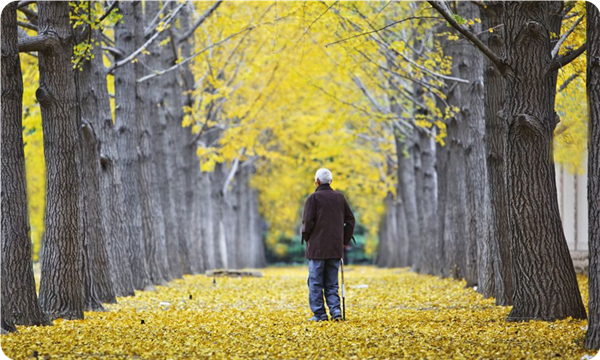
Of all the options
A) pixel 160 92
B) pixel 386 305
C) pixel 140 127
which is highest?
pixel 160 92

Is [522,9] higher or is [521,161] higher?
[522,9]

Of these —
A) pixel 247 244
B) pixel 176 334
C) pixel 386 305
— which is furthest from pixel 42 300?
pixel 247 244

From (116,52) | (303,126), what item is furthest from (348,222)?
(303,126)

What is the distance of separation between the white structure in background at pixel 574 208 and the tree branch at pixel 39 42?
1766 cm

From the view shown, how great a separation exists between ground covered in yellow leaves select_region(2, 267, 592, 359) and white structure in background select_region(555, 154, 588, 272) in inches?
456

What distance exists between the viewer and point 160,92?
74.2ft

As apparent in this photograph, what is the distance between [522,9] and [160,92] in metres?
14.2

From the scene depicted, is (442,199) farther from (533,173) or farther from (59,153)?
(59,153)

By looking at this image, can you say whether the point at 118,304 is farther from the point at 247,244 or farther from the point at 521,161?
the point at 247,244

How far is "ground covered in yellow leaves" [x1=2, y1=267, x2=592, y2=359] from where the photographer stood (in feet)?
25.6

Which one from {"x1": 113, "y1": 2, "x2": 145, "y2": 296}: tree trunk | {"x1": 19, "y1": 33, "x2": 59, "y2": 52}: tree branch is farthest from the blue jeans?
{"x1": 113, "y1": 2, "x2": 145, "y2": 296}: tree trunk

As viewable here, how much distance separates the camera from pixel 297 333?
31.0ft

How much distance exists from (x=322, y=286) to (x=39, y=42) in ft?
16.7

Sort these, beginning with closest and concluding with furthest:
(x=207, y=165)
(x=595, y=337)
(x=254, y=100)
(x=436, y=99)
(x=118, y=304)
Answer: (x=595, y=337)
(x=118, y=304)
(x=436, y=99)
(x=207, y=165)
(x=254, y=100)
